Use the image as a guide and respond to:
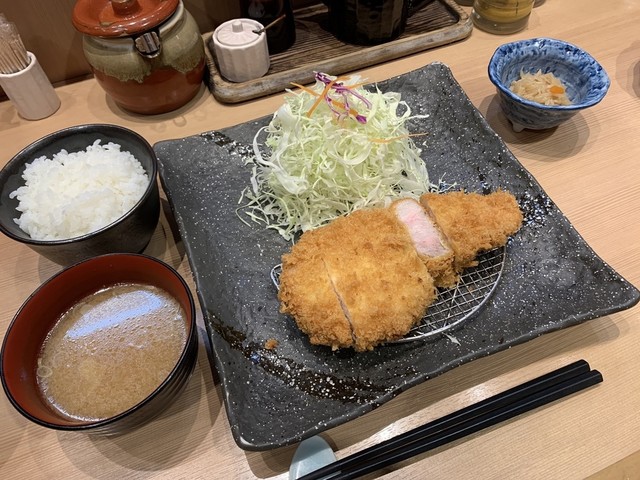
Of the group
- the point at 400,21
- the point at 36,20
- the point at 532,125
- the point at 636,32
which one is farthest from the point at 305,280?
the point at 636,32

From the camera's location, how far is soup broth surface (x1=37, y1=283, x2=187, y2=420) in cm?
136

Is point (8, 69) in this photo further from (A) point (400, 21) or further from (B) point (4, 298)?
(A) point (400, 21)

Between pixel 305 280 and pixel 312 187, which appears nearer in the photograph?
pixel 305 280

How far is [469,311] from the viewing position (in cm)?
163

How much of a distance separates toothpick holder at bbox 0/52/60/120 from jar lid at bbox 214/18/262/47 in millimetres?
898

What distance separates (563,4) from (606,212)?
167 centimetres

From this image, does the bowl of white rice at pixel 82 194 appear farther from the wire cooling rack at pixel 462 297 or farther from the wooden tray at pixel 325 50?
the wooden tray at pixel 325 50

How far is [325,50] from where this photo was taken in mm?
2539

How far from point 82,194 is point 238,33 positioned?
1.13 m

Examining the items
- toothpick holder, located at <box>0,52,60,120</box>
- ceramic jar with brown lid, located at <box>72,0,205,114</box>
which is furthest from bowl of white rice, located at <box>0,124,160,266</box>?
toothpick holder, located at <box>0,52,60,120</box>

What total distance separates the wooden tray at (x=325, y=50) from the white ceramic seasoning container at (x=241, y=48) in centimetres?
6

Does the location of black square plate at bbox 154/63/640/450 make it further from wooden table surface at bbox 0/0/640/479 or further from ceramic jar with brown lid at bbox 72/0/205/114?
ceramic jar with brown lid at bbox 72/0/205/114

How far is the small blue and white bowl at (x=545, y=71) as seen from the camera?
2.00 meters

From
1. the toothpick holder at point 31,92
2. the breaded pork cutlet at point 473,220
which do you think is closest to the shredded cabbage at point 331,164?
the breaded pork cutlet at point 473,220
